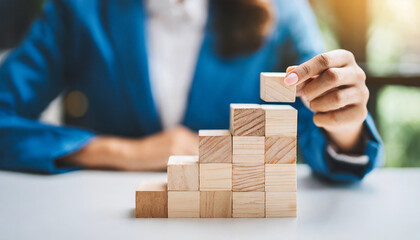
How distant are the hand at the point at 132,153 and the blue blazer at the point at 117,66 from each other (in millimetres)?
253

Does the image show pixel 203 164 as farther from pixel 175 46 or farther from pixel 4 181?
pixel 175 46

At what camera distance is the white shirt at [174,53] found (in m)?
1.45

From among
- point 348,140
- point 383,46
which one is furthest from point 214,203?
point 383,46

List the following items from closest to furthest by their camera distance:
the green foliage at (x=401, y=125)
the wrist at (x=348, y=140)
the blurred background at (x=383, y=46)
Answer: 1. the wrist at (x=348, y=140)
2. the blurred background at (x=383, y=46)
3. the green foliage at (x=401, y=125)

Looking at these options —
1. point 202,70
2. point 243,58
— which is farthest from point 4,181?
point 243,58

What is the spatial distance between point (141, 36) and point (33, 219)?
32.7 inches

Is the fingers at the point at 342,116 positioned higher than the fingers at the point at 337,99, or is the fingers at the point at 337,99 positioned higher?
the fingers at the point at 337,99

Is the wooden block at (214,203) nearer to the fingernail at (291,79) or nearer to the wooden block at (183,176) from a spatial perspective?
the wooden block at (183,176)

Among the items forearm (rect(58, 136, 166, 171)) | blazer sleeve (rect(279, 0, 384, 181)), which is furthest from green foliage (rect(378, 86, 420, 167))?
forearm (rect(58, 136, 166, 171))

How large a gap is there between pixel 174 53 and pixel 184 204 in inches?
32.6

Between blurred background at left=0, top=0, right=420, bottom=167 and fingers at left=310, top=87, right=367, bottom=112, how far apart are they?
136cm

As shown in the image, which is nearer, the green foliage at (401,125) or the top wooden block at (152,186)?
the top wooden block at (152,186)

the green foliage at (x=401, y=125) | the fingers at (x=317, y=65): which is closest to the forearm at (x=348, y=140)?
the fingers at (x=317, y=65)

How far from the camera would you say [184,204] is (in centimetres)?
73
